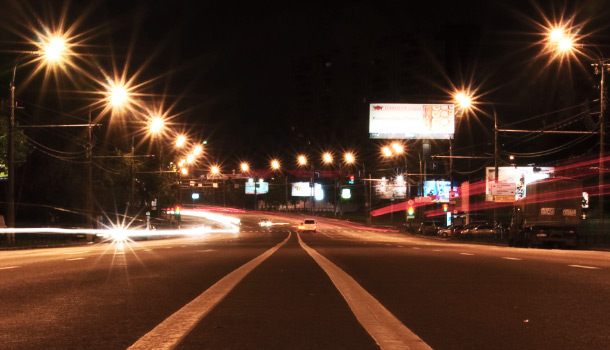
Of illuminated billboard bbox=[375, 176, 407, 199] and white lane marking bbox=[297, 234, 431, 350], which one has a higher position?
illuminated billboard bbox=[375, 176, 407, 199]

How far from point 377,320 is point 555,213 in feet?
96.3

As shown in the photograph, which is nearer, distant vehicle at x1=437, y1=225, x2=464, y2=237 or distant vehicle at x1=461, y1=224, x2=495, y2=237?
distant vehicle at x1=461, y1=224, x2=495, y2=237

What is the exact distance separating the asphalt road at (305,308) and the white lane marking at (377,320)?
2 centimetres

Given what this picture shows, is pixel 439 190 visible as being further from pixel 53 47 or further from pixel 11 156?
pixel 53 47

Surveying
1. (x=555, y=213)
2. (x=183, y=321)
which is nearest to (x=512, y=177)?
(x=555, y=213)

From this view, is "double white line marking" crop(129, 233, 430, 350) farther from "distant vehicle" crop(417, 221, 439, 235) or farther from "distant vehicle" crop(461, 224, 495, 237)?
"distant vehicle" crop(417, 221, 439, 235)

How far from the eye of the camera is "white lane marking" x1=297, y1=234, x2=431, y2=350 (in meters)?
6.97

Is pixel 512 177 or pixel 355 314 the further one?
pixel 512 177

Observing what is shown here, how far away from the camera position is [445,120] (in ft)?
223

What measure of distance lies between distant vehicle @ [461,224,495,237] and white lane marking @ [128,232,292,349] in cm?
4796

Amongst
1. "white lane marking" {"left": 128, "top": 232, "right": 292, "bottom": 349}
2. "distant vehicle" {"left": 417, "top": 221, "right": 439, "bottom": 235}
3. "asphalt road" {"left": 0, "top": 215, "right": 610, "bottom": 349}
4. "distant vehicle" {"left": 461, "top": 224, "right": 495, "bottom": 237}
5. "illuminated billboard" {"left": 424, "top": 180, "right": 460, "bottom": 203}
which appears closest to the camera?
"white lane marking" {"left": 128, "top": 232, "right": 292, "bottom": 349}

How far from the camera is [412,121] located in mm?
68250

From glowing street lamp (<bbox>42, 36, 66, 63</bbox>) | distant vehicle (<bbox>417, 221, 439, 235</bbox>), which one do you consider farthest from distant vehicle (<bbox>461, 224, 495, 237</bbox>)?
glowing street lamp (<bbox>42, 36, 66, 63</bbox>)

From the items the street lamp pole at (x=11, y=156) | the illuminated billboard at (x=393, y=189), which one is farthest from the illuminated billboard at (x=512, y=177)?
the illuminated billboard at (x=393, y=189)
